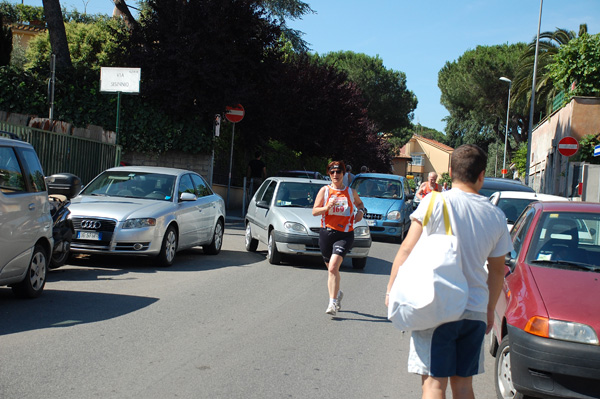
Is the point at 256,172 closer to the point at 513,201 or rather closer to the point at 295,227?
the point at 295,227

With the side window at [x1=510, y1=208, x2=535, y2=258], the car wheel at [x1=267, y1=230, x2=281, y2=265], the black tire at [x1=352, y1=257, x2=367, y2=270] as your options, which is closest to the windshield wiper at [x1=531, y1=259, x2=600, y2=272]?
the side window at [x1=510, y1=208, x2=535, y2=258]

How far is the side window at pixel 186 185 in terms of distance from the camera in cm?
1206

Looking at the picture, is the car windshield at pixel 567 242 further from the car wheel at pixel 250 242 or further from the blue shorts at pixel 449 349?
the car wheel at pixel 250 242

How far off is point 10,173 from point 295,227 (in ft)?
17.8

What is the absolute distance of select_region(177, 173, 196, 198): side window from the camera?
12062 millimetres

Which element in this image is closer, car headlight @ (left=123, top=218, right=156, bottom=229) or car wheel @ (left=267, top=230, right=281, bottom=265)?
car headlight @ (left=123, top=218, right=156, bottom=229)

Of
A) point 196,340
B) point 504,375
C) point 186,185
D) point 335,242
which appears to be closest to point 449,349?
point 504,375

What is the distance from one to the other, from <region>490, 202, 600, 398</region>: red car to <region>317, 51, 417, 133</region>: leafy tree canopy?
56997mm

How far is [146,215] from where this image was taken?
1056cm

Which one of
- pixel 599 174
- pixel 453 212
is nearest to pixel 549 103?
pixel 599 174

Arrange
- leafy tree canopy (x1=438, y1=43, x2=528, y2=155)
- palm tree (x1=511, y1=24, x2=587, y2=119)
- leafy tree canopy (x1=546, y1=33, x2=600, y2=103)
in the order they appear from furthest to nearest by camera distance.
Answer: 1. leafy tree canopy (x1=438, y1=43, x2=528, y2=155)
2. palm tree (x1=511, y1=24, x2=587, y2=119)
3. leafy tree canopy (x1=546, y1=33, x2=600, y2=103)

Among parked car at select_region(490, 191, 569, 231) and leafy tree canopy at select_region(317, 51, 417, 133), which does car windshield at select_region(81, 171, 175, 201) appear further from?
leafy tree canopy at select_region(317, 51, 417, 133)

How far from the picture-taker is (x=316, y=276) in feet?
36.4

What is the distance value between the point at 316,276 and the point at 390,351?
4.65 metres
